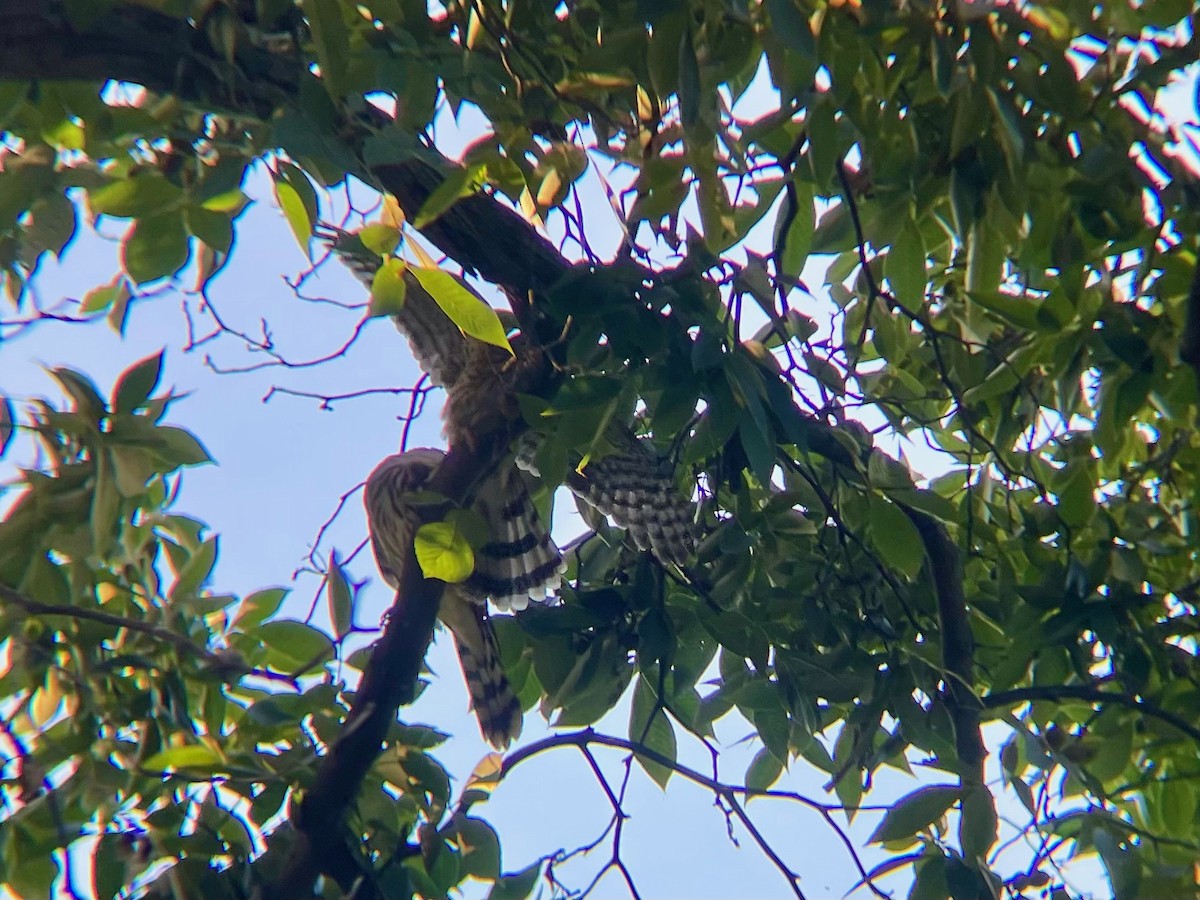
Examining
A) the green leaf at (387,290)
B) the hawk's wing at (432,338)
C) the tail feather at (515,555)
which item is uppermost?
the hawk's wing at (432,338)

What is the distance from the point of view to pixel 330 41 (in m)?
1.60

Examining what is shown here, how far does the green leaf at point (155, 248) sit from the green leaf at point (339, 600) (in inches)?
26.5

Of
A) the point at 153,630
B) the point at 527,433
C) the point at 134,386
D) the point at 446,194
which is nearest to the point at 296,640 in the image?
the point at 153,630

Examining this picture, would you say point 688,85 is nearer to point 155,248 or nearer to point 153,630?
point 155,248

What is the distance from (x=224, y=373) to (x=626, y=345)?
1.04m

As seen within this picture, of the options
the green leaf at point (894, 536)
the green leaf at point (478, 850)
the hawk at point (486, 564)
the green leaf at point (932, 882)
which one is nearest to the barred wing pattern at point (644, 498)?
the hawk at point (486, 564)

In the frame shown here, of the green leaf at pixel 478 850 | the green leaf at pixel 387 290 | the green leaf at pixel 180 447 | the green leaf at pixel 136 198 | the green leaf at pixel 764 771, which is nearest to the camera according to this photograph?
the green leaf at pixel 387 290

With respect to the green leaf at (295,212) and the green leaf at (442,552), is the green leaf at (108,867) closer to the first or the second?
the green leaf at (442,552)

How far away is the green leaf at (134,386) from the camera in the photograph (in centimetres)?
179

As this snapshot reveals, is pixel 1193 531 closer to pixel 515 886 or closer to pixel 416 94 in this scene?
pixel 515 886

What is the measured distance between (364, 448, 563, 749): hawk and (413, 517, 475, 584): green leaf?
1096 millimetres

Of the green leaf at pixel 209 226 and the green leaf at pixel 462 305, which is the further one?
the green leaf at pixel 209 226

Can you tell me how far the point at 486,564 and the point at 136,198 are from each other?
2025mm

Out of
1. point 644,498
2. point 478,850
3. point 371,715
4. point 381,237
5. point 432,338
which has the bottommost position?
point 478,850
